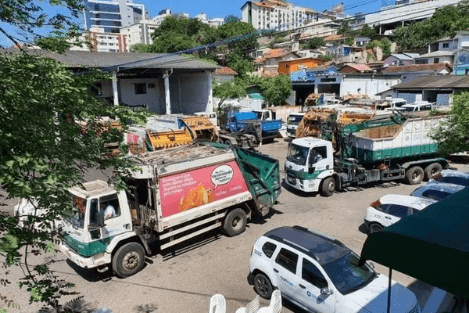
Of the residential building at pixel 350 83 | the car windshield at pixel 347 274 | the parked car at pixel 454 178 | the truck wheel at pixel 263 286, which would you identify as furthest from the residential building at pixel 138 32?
the car windshield at pixel 347 274

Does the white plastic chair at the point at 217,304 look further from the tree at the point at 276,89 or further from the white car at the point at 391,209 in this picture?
the tree at the point at 276,89

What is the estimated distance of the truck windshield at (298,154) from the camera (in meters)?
13.7

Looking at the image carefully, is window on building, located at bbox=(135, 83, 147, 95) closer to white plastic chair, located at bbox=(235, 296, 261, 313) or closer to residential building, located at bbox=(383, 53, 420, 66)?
white plastic chair, located at bbox=(235, 296, 261, 313)

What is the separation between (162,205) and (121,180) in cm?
451

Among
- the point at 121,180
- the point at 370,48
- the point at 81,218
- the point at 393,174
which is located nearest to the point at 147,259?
the point at 81,218

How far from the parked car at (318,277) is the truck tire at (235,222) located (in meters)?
2.73

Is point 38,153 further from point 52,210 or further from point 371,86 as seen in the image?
point 371,86

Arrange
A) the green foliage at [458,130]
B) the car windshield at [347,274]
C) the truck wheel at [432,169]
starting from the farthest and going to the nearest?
1. the truck wheel at [432,169]
2. the green foliage at [458,130]
3. the car windshield at [347,274]

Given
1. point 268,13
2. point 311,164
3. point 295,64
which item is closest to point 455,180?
point 311,164

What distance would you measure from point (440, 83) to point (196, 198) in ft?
89.5

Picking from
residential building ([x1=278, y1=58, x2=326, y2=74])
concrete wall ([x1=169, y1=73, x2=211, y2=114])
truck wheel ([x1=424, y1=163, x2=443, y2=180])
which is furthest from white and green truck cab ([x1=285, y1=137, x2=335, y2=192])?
residential building ([x1=278, y1=58, x2=326, y2=74])

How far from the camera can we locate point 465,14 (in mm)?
60375

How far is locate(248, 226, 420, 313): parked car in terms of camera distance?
6.20m

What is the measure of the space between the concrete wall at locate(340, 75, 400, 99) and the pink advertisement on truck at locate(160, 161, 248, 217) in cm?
2791
